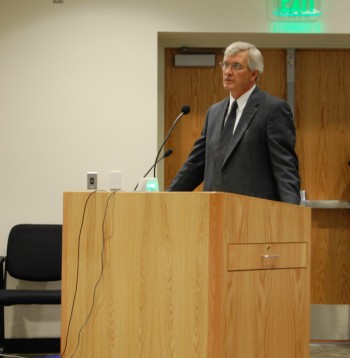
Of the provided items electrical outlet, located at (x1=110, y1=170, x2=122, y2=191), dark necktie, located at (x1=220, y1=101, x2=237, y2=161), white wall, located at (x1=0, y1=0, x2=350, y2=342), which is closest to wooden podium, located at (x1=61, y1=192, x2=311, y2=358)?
dark necktie, located at (x1=220, y1=101, x2=237, y2=161)

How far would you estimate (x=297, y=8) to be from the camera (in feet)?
15.4

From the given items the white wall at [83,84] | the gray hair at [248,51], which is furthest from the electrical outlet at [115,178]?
the white wall at [83,84]

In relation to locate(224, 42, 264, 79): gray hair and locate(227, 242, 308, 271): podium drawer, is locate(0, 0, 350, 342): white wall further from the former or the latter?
Answer: locate(227, 242, 308, 271): podium drawer

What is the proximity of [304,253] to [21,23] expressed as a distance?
9.75ft

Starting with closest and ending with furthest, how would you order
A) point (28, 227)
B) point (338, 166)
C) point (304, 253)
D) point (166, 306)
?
point (166, 306) < point (304, 253) < point (28, 227) < point (338, 166)

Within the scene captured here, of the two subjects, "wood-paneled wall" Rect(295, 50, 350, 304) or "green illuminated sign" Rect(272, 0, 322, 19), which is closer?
"green illuminated sign" Rect(272, 0, 322, 19)

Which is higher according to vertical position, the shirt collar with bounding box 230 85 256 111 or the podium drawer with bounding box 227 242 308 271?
the shirt collar with bounding box 230 85 256 111

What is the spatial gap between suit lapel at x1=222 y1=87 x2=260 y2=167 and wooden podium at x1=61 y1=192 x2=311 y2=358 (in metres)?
0.59

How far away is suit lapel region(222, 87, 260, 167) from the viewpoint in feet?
9.75

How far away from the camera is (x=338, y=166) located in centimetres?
508

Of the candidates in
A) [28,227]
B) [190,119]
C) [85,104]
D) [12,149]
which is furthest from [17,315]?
[190,119]

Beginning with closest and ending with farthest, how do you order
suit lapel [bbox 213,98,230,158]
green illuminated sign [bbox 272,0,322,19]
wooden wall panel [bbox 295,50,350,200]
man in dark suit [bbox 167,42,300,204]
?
man in dark suit [bbox 167,42,300,204] → suit lapel [bbox 213,98,230,158] → green illuminated sign [bbox 272,0,322,19] → wooden wall panel [bbox 295,50,350,200]

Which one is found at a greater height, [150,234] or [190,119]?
[190,119]

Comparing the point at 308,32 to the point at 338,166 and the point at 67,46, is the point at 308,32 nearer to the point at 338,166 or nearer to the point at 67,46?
the point at 338,166
